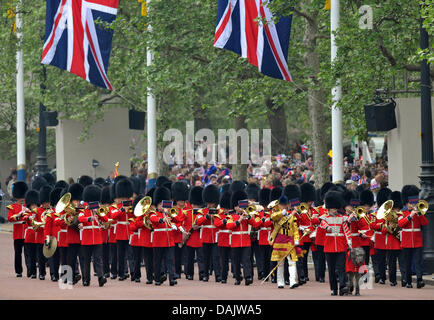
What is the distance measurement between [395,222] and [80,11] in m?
11.6

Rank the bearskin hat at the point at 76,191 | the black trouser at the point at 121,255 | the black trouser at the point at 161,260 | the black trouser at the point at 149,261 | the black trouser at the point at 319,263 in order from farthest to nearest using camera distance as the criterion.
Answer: the black trouser at the point at 121,255 → the black trouser at the point at 319,263 → the bearskin hat at the point at 76,191 → the black trouser at the point at 149,261 → the black trouser at the point at 161,260

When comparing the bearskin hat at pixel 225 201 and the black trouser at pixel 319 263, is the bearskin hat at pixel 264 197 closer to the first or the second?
the bearskin hat at pixel 225 201

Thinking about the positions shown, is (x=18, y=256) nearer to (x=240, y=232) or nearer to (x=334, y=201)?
(x=240, y=232)

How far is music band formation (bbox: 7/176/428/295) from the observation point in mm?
17328

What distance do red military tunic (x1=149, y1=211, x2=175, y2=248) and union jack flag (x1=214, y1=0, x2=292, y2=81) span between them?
19.8ft

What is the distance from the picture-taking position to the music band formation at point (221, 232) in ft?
56.9

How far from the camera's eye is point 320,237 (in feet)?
58.8

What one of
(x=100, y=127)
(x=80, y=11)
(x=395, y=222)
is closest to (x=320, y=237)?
(x=395, y=222)

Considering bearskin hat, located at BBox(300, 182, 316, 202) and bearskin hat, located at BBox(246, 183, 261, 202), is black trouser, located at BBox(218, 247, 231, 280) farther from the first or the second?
bearskin hat, located at BBox(300, 182, 316, 202)

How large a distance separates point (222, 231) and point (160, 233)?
1529mm

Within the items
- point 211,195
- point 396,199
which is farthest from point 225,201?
point 396,199

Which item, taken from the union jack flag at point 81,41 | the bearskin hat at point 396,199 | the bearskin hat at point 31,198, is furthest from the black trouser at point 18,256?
the union jack flag at point 81,41

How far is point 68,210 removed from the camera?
57.9ft

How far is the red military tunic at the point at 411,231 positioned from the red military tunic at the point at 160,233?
375 centimetres
